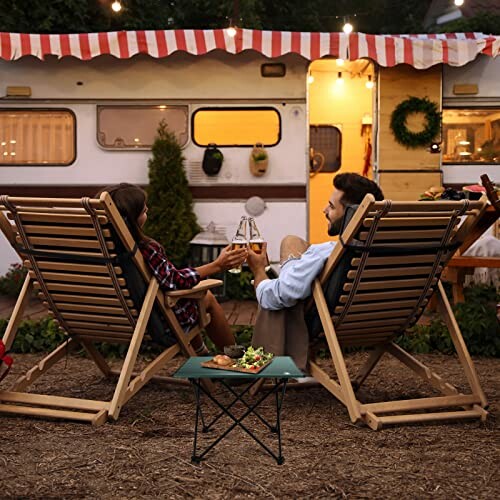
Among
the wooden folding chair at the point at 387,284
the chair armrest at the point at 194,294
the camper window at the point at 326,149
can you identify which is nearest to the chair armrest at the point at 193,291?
the chair armrest at the point at 194,294

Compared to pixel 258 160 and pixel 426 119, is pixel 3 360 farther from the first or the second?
pixel 426 119

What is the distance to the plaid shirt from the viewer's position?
11.8 ft

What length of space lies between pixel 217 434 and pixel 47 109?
208 inches

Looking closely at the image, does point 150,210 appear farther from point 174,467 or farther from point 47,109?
point 174,467

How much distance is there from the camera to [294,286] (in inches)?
138

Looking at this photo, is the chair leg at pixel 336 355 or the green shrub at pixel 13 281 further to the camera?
the green shrub at pixel 13 281

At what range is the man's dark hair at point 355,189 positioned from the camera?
3.58 m

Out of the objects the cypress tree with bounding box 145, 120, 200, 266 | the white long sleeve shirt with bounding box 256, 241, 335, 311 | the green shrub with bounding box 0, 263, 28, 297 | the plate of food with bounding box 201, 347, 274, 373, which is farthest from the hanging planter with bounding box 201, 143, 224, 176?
the plate of food with bounding box 201, 347, 274, 373

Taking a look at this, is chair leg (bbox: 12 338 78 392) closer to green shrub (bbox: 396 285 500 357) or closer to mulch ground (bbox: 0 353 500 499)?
mulch ground (bbox: 0 353 500 499)

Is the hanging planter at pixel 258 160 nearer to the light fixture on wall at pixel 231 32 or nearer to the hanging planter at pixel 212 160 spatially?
the hanging planter at pixel 212 160

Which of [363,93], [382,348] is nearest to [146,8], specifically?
[363,93]

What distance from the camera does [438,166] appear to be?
7.62 metres

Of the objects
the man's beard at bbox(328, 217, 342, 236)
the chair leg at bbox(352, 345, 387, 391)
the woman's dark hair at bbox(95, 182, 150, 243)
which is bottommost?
the chair leg at bbox(352, 345, 387, 391)

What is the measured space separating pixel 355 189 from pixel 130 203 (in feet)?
3.42
